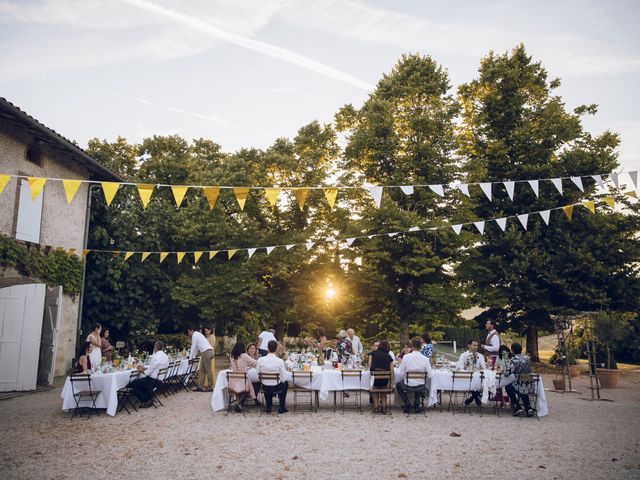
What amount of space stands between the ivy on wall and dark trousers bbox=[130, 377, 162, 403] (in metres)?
4.51

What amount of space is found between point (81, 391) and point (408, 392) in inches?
240

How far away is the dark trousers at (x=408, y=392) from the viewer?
9328 mm

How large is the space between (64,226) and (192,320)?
8.73m

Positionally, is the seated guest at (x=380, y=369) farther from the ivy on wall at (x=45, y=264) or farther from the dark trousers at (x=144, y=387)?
the ivy on wall at (x=45, y=264)

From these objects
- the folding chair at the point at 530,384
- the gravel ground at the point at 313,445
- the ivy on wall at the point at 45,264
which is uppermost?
the ivy on wall at the point at 45,264

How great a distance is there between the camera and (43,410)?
29.8 ft

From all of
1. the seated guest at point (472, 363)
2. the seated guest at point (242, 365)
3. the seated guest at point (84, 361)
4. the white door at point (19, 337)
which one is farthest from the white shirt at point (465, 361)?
the white door at point (19, 337)

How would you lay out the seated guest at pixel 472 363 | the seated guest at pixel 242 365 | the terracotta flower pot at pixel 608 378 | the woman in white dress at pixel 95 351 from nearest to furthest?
the seated guest at pixel 242 365 → the woman in white dress at pixel 95 351 → the seated guest at pixel 472 363 → the terracotta flower pot at pixel 608 378

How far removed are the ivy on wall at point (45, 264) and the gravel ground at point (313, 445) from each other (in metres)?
3.36

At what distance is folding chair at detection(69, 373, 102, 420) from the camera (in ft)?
A: 28.0

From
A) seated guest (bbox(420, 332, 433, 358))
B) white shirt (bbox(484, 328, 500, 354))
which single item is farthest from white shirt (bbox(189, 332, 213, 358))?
white shirt (bbox(484, 328, 500, 354))

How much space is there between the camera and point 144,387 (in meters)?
9.48

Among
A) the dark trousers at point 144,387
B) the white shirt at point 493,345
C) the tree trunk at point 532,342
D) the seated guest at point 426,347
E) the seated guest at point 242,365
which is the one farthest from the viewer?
the tree trunk at point 532,342

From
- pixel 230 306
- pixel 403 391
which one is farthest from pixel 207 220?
pixel 403 391
